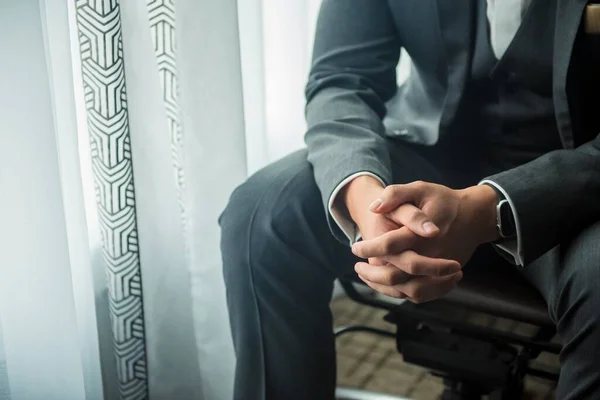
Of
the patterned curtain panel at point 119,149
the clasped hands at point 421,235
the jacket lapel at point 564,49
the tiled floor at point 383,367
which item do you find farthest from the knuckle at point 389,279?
the tiled floor at point 383,367

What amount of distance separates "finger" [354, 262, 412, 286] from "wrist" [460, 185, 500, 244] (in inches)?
3.9

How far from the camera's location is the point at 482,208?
851 millimetres

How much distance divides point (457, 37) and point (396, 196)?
0.30m

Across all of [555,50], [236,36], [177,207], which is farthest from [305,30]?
[555,50]

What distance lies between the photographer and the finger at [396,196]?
830 mm

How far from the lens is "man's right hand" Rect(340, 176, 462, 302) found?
0.81 m

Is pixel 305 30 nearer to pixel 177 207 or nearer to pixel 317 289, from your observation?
pixel 177 207

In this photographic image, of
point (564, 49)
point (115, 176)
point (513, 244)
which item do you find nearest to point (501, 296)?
point (513, 244)

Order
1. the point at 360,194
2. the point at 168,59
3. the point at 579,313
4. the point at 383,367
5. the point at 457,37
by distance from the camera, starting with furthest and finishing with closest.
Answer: the point at 383,367 → the point at 168,59 → the point at 457,37 → the point at 360,194 → the point at 579,313

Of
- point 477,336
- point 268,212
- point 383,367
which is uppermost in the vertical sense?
point 268,212

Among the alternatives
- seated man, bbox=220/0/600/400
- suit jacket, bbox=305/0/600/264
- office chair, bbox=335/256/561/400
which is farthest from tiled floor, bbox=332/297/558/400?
suit jacket, bbox=305/0/600/264

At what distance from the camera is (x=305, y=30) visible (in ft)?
4.76

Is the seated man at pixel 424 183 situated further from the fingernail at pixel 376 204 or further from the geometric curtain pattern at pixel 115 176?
the geometric curtain pattern at pixel 115 176

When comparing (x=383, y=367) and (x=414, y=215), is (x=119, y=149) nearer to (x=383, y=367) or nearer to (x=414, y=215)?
(x=414, y=215)
